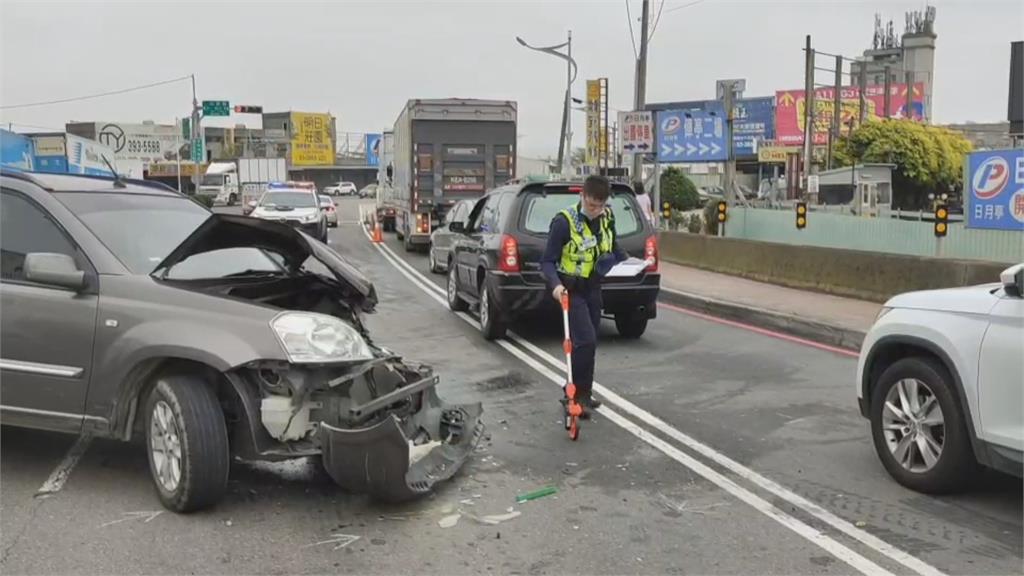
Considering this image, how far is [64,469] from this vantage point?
5.22m

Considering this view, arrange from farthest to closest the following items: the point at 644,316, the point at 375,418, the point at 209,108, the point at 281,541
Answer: the point at 209,108 → the point at 644,316 → the point at 375,418 → the point at 281,541

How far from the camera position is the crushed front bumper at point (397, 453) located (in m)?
4.25

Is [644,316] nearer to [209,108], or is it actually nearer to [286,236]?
[286,236]

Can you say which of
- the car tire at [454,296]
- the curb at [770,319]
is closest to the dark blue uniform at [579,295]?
the curb at [770,319]

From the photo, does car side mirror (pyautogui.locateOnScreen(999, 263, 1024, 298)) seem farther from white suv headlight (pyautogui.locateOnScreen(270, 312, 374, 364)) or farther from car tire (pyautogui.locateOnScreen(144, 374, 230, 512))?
car tire (pyautogui.locateOnScreen(144, 374, 230, 512))

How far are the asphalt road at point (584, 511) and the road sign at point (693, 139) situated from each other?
61.2 ft

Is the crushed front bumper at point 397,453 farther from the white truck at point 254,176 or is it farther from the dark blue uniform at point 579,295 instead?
the white truck at point 254,176

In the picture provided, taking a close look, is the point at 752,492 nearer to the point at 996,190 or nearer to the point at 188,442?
the point at 188,442

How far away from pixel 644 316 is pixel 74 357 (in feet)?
20.8

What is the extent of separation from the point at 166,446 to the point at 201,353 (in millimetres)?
569

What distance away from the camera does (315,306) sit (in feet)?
17.6

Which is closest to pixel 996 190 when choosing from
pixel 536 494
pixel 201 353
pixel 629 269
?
pixel 629 269

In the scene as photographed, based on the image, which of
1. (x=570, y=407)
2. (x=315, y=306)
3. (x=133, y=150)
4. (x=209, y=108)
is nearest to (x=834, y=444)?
(x=570, y=407)

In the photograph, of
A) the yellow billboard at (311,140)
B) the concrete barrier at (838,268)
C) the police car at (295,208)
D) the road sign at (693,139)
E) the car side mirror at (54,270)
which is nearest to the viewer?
the car side mirror at (54,270)
